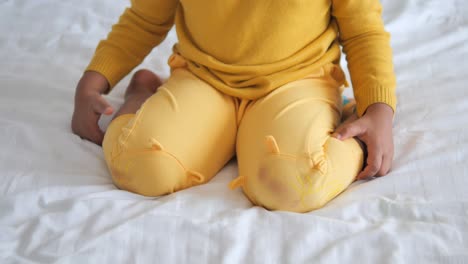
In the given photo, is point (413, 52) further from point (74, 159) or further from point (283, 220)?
point (74, 159)

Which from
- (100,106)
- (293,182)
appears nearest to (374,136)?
(293,182)

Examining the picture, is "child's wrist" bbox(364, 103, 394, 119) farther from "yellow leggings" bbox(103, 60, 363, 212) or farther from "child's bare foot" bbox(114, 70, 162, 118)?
"child's bare foot" bbox(114, 70, 162, 118)

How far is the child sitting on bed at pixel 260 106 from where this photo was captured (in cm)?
68

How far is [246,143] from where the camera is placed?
29.2 inches

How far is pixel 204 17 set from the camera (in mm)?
818

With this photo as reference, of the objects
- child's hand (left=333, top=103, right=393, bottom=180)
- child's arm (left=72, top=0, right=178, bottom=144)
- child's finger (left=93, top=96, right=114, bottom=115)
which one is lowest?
child's hand (left=333, top=103, right=393, bottom=180)

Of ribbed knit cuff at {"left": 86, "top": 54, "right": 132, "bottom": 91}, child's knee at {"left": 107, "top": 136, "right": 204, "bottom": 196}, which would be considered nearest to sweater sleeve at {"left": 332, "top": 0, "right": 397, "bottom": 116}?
child's knee at {"left": 107, "top": 136, "right": 204, "bottom": 196}

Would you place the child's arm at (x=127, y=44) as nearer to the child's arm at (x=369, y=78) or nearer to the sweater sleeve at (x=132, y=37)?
the sweater sleeve at (x=132, y=37)

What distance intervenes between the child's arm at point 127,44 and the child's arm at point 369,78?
1.05 ft

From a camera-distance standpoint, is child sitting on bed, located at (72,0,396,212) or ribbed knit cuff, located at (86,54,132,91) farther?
ribbed knit cuff, located at (86,54,132,91)

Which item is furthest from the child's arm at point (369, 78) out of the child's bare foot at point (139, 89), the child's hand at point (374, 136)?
the child's bare foot at point (139, 89)

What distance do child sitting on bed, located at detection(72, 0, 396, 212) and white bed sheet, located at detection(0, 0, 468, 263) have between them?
0.03m

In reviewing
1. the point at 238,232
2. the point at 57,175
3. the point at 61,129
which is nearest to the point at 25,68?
the point at 61,129

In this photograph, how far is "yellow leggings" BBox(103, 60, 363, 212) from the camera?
66 centimetres
